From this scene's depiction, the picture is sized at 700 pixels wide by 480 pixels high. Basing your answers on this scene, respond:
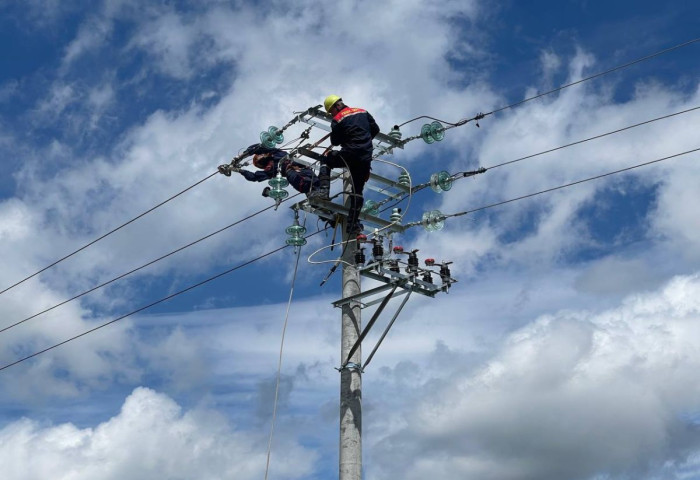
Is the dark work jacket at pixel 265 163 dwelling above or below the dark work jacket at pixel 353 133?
above

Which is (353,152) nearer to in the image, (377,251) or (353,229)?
(353,229)

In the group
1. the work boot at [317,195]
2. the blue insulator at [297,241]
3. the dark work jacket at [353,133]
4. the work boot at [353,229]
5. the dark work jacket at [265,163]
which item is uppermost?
the dark work jacket at [265,163]

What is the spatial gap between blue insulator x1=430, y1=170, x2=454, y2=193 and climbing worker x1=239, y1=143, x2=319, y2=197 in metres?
2.32

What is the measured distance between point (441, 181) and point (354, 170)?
1884 mm

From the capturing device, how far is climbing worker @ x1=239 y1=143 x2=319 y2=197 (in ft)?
51.2

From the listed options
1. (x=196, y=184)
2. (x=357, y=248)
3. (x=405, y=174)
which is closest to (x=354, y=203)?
(x=357, y=248)

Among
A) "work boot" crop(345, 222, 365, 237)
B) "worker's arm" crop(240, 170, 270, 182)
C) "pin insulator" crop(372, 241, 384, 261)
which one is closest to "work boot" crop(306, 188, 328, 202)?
"work boot" crop(345, 222, 365, 237)

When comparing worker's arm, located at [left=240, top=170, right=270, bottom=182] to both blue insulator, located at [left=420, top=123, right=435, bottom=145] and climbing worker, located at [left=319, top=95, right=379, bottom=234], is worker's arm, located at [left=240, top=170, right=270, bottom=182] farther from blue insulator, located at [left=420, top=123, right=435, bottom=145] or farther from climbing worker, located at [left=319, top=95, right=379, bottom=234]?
blue insulator, located at [left=420, top=123, right=435, bottom=145]

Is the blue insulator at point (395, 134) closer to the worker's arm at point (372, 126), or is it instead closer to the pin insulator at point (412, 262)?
the worker's arm at point (372, 126)

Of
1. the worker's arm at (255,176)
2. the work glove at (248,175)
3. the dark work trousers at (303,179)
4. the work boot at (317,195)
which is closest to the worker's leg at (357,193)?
the work boot at (317,195)

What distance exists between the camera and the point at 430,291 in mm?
14383

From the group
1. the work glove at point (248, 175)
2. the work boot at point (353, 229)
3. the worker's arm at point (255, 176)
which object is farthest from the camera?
the work glove at point (248, 175)

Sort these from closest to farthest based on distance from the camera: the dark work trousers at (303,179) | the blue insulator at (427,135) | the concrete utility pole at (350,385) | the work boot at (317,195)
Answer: the concrete utility pole at (350,385), the work boot at (317,195), the dark work trousers at (303,179), the blue insulator at (427,135)

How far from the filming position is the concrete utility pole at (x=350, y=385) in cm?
1345
